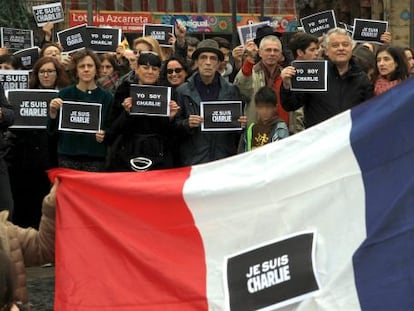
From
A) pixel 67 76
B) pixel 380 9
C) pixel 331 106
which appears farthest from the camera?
pixel 380 9

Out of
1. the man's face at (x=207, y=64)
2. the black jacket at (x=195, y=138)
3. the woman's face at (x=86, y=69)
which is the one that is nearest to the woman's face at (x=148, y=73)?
the black jacket at (x=195, y=138)

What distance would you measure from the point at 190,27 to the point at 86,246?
25853mm

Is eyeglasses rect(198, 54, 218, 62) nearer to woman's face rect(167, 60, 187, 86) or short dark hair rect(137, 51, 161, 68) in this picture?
short dark hair rect(137, 51, 161, 68)

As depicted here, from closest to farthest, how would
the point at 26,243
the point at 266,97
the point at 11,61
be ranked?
the point at 26,243 → the point at 266,97 → the point at 11,61

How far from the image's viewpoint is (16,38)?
37.7ft

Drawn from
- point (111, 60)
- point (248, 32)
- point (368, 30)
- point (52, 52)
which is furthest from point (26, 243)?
point (368, 30)

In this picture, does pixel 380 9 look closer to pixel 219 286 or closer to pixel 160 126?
Result: pixel 160 126

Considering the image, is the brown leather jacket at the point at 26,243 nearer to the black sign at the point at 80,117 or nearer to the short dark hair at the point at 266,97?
the black sign at the point at 80,117

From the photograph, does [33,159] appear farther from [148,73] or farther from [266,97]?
[266,97]

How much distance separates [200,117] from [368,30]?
3997 millimetres

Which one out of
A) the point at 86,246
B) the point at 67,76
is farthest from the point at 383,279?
the point at 67,76

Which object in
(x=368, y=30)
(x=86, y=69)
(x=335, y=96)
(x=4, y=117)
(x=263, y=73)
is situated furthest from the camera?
(x=368, y=30)

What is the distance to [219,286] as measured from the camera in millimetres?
4355

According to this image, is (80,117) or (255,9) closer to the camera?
(80,117)
